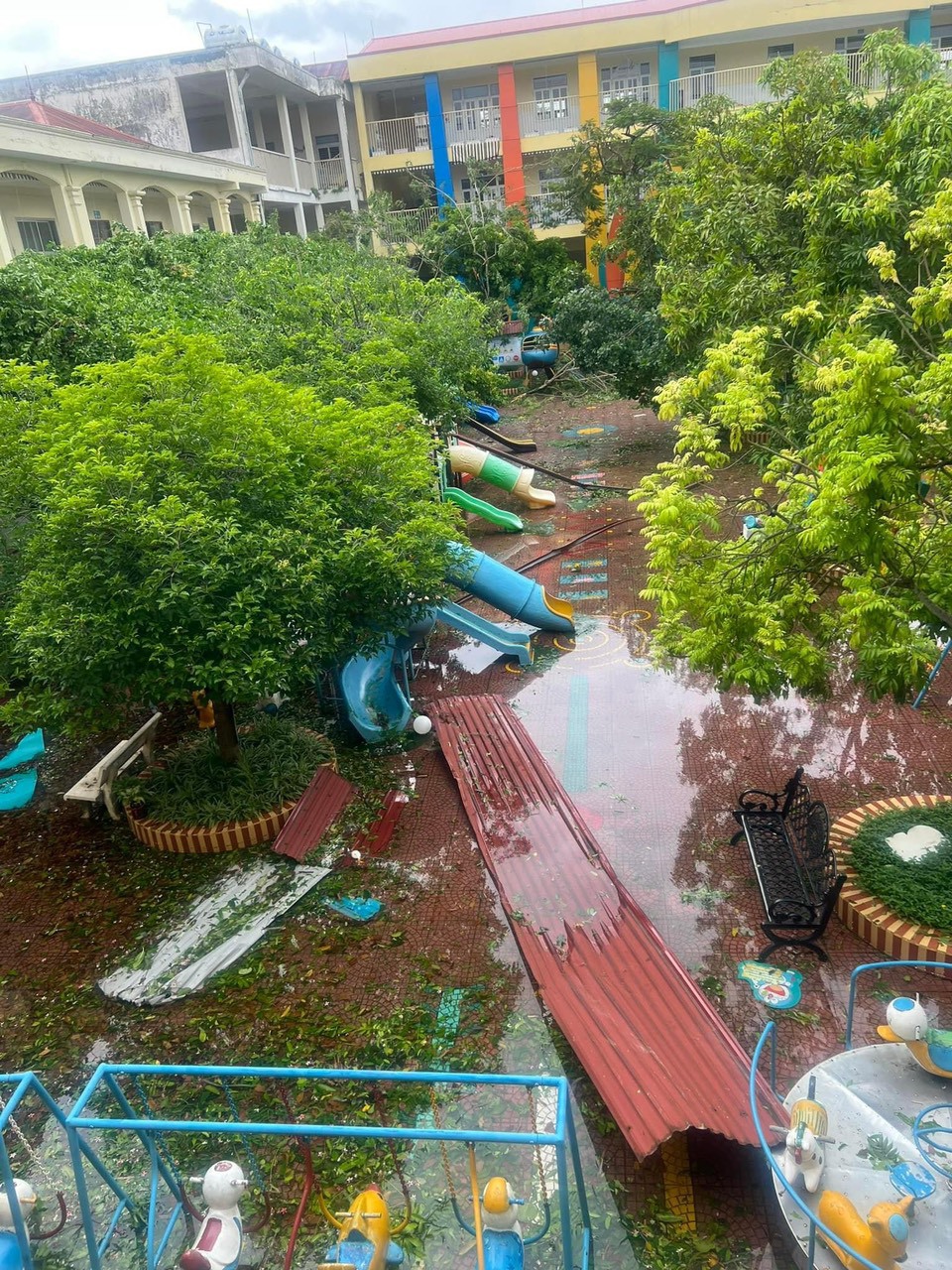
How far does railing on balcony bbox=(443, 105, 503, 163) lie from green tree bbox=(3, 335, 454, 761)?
28830 millimetres

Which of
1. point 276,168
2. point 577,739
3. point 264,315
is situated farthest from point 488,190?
point 577,739

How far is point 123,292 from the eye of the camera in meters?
14.3

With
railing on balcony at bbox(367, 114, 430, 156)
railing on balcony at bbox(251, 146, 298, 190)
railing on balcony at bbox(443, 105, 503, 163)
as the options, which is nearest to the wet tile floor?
railing on balcony at bbox(251, 146, 298, 190)

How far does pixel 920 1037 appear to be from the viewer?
5.03 metres

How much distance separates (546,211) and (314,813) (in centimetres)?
2697

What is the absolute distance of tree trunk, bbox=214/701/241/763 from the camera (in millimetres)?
9203

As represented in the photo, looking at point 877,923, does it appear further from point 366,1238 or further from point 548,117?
Result: point 548,117

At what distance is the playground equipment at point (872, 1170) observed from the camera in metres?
4.20

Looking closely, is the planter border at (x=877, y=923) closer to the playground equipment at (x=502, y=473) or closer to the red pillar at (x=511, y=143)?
the playground equipment at (x=502, y=473)

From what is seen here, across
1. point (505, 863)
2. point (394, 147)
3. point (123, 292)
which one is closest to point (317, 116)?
point (394, 147)

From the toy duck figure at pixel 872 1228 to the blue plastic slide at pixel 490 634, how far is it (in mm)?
8799

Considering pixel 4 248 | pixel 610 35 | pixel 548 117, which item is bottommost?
pixel 4 248

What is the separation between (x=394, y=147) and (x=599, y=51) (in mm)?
8380

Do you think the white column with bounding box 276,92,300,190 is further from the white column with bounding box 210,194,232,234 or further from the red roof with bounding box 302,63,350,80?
the white column with bounding box 210,194,232,234
